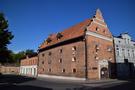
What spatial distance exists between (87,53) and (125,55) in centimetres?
1335

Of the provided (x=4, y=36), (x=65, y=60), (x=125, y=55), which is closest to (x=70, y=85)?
(x=65, y=60)

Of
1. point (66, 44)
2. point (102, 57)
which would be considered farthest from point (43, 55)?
point (102, 57)

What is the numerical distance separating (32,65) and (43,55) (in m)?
10.4

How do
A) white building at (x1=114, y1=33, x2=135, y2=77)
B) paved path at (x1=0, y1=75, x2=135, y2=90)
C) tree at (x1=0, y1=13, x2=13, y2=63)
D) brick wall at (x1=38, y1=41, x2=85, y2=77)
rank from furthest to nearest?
white building at (x1=114, y1=33, x2=135, y2=77) < brick wall at (x1=38, y1=41, x2=85, y2=77) < tree at (x1=0, y1=13, x2=13, y2=63) < paved path at (x1=0, y1=75, x2=135, y2=90)

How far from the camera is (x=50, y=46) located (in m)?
41.6

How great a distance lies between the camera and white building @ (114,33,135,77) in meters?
36.4

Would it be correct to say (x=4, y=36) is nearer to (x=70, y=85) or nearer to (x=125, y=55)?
(x=70, y=85)

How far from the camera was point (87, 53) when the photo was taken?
95.7ft

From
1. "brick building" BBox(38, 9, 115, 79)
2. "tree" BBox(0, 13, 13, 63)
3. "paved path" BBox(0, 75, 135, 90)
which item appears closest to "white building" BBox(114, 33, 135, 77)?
"brick building" BBox(38, 9, 115, 79)

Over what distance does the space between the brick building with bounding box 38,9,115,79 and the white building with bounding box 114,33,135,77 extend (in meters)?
2.05

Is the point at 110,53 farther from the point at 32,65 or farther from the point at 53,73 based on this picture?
the point at 32,65

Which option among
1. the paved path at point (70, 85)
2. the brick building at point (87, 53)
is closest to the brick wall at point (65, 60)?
the brick building at point (87, 53)

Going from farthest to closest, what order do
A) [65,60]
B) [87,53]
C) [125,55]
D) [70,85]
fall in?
[125,55]
[65,60]
[87,53]
[70,85]

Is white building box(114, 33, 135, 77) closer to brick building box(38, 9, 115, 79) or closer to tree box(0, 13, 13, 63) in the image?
brick building box(38, 9, 115, 79)
